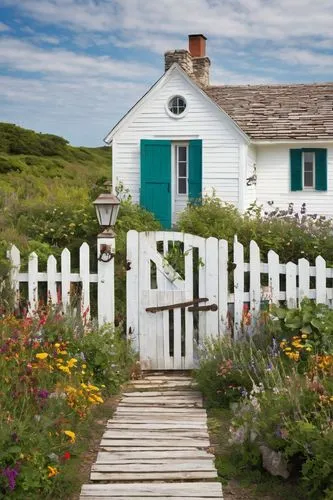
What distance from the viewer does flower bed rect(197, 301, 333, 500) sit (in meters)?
5.53

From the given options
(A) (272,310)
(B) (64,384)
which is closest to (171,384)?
(A) (272,310)

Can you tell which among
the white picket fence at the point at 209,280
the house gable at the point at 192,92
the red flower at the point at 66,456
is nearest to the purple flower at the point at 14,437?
the red flower at the point at 66,456

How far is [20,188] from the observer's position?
20141mm

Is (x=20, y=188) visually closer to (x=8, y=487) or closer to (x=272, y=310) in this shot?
Answer: (x=272, y=310)

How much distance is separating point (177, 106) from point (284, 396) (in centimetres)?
1477

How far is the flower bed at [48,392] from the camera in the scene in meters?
5.43

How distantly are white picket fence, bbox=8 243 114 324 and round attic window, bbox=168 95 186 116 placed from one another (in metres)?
10.8

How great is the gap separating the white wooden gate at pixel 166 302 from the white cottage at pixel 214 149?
9.91m

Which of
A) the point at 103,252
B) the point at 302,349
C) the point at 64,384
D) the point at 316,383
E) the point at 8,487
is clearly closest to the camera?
the point at 8,487

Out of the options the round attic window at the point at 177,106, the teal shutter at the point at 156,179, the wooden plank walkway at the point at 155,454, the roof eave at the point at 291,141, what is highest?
the round attic window at the point at 177,106

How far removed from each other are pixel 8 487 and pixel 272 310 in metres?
4.70

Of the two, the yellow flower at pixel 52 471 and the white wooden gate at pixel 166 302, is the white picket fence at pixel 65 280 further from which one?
the yellow flower at pixel 52 471

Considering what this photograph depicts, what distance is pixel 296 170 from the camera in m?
21.1

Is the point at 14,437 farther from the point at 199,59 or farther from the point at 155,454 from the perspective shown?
the point at 199,59
